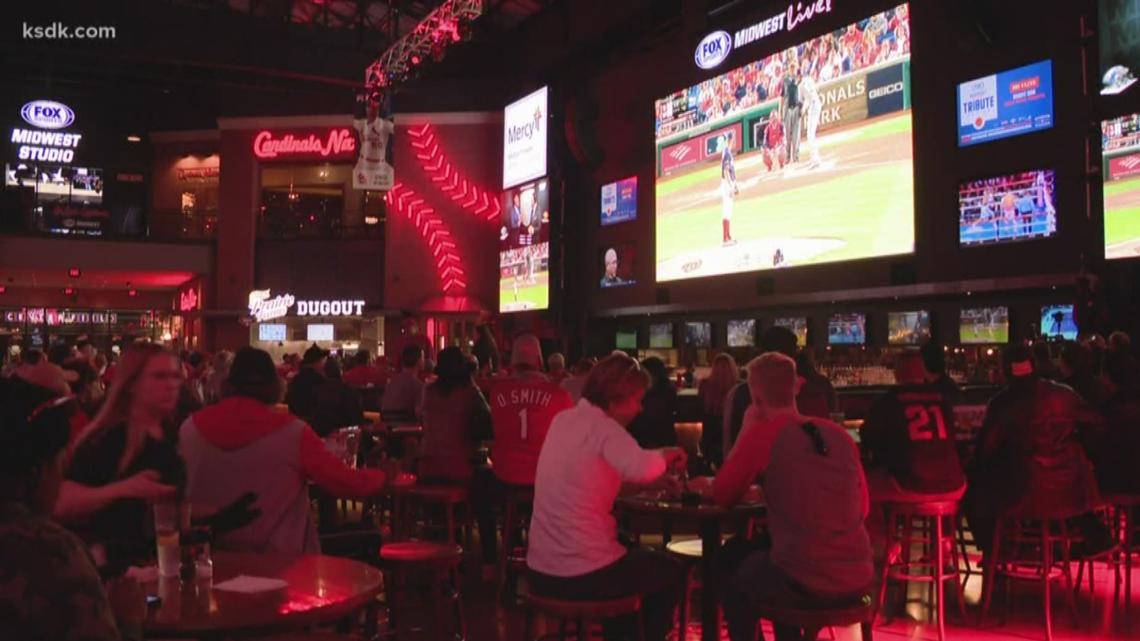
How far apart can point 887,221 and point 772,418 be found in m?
9.01

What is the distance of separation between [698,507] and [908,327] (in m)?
8.86

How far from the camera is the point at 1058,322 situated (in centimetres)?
1076

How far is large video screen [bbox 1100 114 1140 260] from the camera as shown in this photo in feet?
32.2

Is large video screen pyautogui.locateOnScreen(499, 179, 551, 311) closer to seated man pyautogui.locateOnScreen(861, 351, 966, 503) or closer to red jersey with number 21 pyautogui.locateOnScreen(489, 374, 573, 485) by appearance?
red jersey with number 21 pyautogui.locateOnScreen(489, 374, 573, 485)

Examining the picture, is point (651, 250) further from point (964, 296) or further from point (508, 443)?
point (508, 443)

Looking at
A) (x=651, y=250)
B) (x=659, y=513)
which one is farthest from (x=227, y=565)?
(x=651, y=250)

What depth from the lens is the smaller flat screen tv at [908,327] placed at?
12.3 m

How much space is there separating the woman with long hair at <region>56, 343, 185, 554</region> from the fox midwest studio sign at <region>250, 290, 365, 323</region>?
20.0 meters

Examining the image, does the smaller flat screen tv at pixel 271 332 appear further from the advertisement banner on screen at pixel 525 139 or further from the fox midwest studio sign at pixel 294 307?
the advertisement banner on screen at pixel 525 139

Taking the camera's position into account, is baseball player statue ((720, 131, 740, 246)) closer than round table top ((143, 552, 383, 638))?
No

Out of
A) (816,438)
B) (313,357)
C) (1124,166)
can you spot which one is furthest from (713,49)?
(816,438)

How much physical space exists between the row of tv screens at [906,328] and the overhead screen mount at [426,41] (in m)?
6.06

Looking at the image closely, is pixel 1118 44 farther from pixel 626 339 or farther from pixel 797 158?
pixel 626 339

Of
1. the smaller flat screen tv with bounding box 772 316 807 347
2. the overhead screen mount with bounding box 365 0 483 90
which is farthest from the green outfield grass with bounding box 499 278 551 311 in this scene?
the smaller flat screen tv with bounding box 772 316 807 347
